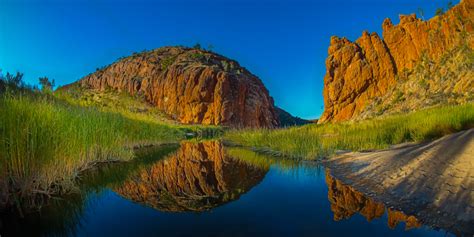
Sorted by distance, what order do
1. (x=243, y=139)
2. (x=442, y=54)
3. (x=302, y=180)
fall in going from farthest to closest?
(x=442, y=54)
(x=243, y=139)
(x=302, y=180)

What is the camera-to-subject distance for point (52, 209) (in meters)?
5.51

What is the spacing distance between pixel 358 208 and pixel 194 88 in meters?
107

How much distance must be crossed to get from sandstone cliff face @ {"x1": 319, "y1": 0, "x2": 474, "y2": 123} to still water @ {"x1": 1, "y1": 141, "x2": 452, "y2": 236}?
67.3m

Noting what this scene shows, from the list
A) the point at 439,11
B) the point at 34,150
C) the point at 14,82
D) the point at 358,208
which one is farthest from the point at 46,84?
the point at 439,11

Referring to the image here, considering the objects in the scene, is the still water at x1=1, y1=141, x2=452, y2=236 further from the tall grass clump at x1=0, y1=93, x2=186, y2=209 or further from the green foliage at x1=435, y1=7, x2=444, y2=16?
the green foliage at x1=435, y1=7, x2=444, y2=16

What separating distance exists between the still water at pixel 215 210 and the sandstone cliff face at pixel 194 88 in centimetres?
9210

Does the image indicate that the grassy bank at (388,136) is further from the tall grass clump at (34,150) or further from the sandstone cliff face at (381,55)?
the sandstone cliff face at (381,55)

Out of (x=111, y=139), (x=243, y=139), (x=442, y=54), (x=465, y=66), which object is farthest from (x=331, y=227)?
(x=442, y=54)

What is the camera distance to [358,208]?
554 centimetres

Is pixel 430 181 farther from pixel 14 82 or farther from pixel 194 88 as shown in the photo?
pixel 194 88

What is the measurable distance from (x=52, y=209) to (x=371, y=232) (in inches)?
223

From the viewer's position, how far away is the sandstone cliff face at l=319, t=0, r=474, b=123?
64375 mm

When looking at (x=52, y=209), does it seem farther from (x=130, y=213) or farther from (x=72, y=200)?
(x=130, y=213)

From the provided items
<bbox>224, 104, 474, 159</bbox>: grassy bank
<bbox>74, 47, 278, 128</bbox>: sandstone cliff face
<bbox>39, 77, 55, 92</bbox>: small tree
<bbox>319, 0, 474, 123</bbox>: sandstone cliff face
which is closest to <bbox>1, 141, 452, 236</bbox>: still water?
<bbox>224, 104, 474, 159</bbox>: grassy bank
